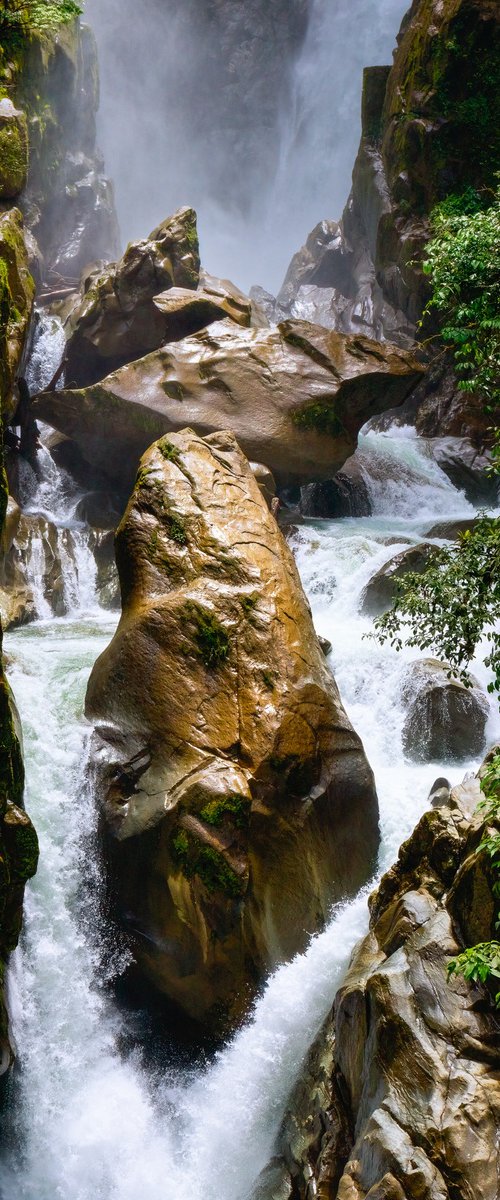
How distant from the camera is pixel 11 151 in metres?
16.9

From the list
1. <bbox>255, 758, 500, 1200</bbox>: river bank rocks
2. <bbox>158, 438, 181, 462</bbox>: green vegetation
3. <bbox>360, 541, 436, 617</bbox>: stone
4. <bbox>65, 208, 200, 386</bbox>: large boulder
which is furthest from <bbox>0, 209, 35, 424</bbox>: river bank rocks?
<bbox>255, 758, 500, 1200</bbox>: river bank rocks

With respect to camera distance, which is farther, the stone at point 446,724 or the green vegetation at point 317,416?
the green vegetation at point 317,416

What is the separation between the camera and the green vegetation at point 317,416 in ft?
50.5

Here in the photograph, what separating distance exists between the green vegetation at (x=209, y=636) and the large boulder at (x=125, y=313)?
44.3ft

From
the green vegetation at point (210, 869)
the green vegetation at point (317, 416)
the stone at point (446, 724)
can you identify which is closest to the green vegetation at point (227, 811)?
the green vegetation at point (210, 869)

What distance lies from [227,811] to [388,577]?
7586 mm

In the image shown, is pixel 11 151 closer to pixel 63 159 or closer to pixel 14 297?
pixel 14 297

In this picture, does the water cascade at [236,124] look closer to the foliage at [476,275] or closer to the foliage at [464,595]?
the foliage at [476,275]

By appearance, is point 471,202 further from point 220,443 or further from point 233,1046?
point 233,1046

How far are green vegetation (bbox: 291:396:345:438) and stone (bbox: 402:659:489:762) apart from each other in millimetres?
7634

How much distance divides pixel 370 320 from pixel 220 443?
23.3 m

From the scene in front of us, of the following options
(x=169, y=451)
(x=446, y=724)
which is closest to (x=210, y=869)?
(x=446, y=724)

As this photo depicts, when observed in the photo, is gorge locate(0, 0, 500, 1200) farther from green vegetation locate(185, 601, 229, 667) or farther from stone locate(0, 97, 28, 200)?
stone locate(0, 97, 28, 200)

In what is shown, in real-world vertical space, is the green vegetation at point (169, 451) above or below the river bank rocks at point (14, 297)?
below
